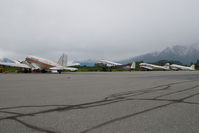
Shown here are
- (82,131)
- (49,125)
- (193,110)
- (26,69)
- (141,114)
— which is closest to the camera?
(82,131)

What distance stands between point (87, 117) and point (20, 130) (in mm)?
1536

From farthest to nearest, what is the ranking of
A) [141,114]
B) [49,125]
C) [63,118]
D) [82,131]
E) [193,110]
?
[193,110]
[141,114]
[63,118]
[49,125]
[82,131]

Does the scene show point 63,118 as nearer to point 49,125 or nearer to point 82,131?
point 49,125

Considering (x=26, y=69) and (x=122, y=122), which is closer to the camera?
(x=122, y=122)

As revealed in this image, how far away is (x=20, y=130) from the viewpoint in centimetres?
326

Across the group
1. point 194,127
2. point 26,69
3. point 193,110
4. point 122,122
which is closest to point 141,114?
point 122,122

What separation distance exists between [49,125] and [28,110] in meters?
1.63

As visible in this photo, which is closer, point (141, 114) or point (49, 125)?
point (49, 125)

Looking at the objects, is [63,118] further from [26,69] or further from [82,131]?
[26,69]

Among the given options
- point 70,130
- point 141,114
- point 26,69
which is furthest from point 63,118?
point 26,69

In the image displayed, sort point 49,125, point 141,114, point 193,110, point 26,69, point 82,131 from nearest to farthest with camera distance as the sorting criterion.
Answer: point 82,131, point 49,125, point 141,114, point 193,110, point 26,69

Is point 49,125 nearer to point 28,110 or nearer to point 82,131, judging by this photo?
point 82,131

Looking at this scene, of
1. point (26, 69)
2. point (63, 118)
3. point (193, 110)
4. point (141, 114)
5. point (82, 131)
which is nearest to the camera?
point (82, 131)

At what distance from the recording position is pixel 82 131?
3217 millimetres
